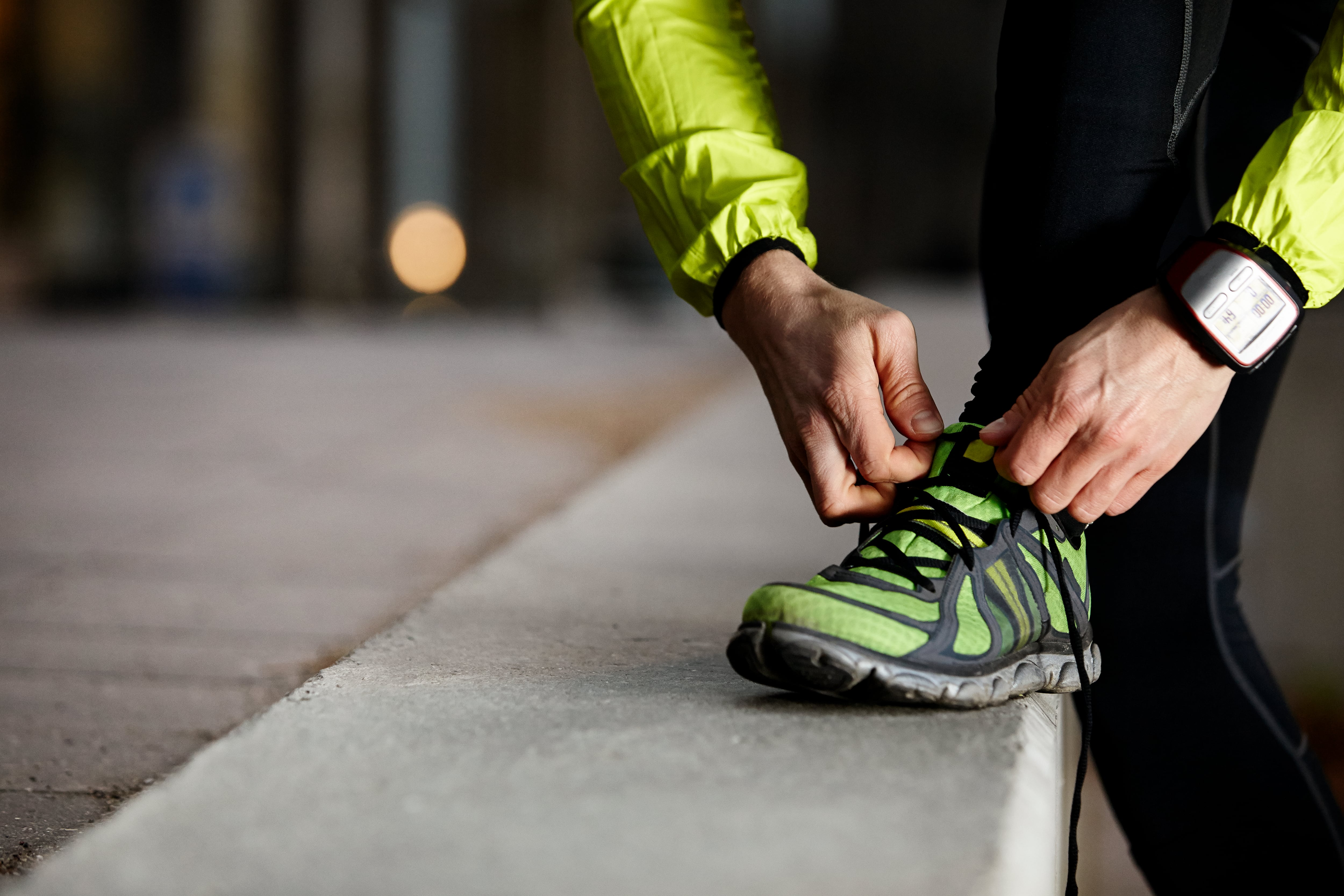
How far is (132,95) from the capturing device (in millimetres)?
8328

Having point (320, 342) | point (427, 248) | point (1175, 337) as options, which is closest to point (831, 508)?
point (1175, 337)

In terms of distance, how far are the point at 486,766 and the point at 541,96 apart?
32.6ft

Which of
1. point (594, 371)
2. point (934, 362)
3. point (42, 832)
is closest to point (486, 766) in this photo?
point (42, 832)

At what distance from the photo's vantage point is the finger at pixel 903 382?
817 millimetres

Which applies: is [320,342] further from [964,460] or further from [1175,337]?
[1175,337]

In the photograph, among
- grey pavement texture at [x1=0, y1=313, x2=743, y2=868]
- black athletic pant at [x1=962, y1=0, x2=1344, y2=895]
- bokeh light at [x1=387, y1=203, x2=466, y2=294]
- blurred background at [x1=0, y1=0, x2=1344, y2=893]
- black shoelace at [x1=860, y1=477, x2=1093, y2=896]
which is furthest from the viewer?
bokeh light at [x1=387, y1=203, x2=466, y2=294]

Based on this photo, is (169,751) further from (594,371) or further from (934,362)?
(594,371)

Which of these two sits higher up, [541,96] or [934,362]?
[541,96]

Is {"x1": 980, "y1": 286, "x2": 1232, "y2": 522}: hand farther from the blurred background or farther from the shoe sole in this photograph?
the blurred background

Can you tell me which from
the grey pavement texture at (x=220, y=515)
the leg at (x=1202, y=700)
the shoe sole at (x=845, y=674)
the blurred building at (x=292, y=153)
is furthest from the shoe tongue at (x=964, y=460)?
the blurred building at (x=292, y=153)

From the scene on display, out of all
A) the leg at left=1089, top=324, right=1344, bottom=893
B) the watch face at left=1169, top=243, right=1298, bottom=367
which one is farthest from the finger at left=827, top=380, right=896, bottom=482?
the leg at left=1089, top=324, right=1344, bottom=893

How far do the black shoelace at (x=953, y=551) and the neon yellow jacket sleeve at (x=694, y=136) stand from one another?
22 cm

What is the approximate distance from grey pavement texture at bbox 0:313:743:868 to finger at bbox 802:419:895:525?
654mm

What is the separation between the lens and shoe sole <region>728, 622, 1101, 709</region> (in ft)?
2.46
